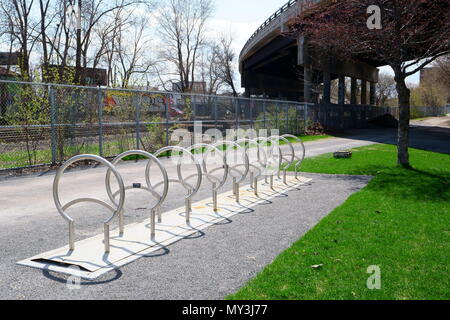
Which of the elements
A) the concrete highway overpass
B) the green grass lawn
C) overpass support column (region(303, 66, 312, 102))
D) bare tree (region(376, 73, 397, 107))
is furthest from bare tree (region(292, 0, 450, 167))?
bare tree (region(376, 73, 397, 107))

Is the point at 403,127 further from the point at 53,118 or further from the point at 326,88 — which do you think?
the point at 326,88

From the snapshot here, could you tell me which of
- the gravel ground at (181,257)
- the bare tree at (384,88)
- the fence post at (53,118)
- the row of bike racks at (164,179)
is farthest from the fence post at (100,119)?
the bare tree at (384,88)

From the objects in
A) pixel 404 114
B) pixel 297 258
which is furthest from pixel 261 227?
pixel 404 114

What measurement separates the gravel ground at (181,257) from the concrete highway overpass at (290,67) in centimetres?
1460

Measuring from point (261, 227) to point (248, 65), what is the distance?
55284 mm

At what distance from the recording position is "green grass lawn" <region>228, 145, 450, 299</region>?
3.74 metres

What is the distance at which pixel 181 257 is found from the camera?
4.71 metres

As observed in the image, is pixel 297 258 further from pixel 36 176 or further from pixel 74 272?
pixel 36 176

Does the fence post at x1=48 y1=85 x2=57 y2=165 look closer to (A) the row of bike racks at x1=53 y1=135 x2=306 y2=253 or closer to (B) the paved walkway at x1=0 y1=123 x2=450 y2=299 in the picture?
(B) the paved walkway at x1=0 y1=123 x2=450 y2=299

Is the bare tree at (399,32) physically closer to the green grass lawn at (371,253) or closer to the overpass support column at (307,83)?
the green grass lawn at (371,253)

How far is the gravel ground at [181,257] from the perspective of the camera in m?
3.79

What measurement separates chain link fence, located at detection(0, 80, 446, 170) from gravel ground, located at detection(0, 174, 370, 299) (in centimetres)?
548

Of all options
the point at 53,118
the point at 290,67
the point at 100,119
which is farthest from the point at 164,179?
the point at 290,67
